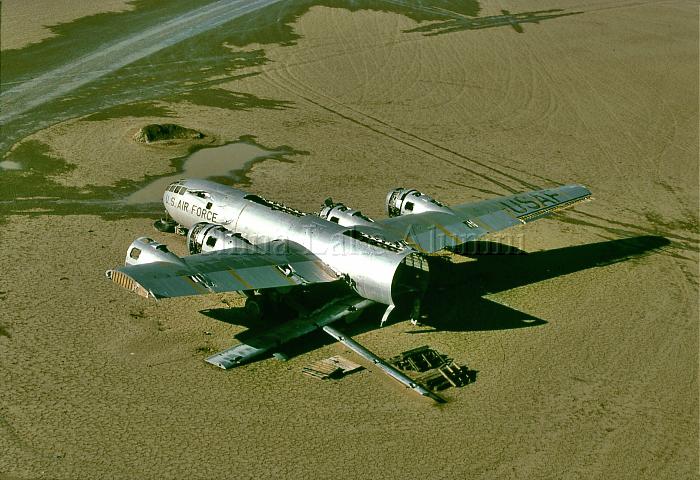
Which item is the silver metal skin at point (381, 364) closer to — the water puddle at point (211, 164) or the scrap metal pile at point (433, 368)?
the scrap metal pile at point (433, 368)

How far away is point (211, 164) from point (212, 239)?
19.8m

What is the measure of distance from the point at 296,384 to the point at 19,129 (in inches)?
1559

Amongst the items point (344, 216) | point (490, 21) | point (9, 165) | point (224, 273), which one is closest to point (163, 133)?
point (9, 165)

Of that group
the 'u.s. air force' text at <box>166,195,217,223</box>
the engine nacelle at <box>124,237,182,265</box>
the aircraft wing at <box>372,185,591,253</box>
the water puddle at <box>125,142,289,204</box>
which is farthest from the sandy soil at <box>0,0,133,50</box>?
the aircraft wing at <box>372,185,591,253</box>

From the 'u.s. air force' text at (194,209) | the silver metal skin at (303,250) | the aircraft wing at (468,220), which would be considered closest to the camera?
the silver metal skin at (303,250)

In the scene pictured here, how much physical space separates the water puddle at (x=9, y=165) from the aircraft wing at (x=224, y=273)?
971 inches

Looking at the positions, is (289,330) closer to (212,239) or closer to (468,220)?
(212,239)

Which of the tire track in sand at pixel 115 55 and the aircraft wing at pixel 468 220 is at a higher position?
the tire track in sand at pixel 115 55

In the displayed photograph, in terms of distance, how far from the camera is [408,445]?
25.9 m

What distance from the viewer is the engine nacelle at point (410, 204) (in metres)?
41.1

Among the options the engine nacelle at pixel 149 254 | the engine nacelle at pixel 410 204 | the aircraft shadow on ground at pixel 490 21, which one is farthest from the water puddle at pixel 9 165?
the aircraft shadow on ground at pixel 490 21

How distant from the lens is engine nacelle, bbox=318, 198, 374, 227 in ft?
125

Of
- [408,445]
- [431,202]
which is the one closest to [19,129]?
[431,202]

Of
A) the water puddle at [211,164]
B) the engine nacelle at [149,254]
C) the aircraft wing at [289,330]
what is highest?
the engine nacelle at [149,254]
